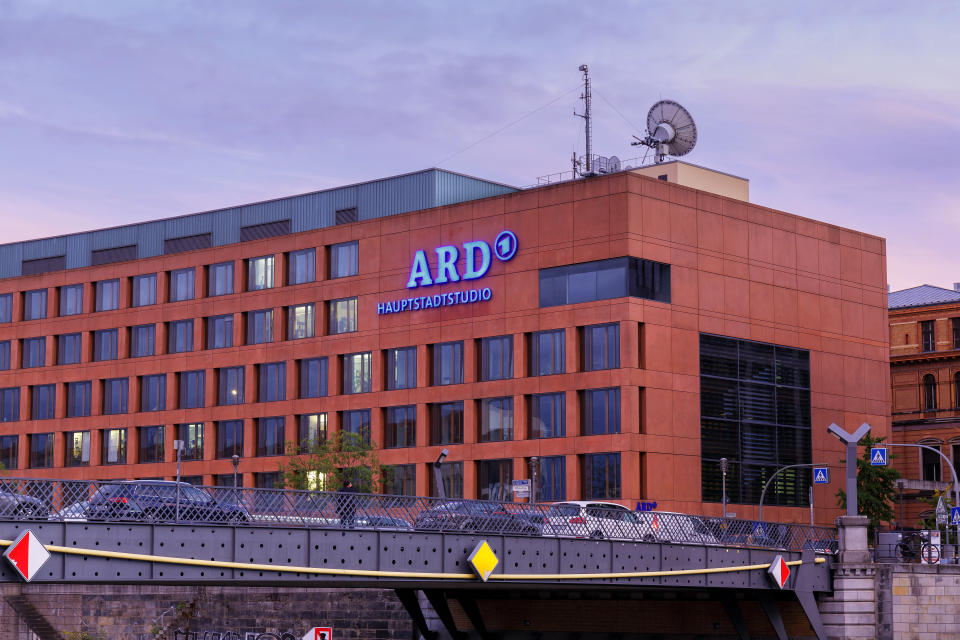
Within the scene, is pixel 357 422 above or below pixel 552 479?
above

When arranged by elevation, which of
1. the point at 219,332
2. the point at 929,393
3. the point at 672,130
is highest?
the point at 672,130

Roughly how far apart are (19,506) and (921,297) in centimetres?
10298

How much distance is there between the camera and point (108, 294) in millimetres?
111125

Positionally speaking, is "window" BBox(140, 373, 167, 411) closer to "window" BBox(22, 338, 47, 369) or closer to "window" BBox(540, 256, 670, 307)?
"window" BBox(22, 338, 47, 369)

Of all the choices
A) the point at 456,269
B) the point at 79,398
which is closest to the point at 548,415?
the point at 456,269

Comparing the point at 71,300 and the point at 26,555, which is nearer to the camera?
the point at 26,555

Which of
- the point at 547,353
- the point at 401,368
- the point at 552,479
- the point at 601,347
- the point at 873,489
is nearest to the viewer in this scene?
the point at 601,347

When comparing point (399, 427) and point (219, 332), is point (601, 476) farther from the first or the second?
point (219, 332)

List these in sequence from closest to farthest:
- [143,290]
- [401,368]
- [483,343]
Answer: [483,343], [401,368], [143,290]

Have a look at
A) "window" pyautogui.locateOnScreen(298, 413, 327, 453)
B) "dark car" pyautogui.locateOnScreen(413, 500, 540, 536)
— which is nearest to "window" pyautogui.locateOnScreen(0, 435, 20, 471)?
"window" pyautogui.locateOnScreen(298, 413, 327, 453)

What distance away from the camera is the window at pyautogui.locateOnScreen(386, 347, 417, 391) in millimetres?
93938

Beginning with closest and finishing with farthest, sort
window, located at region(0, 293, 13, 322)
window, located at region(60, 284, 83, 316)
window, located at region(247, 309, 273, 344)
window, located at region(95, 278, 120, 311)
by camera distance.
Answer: window, located at region(247, 309, 273, 344), window, located at region(95, 278, 120, 311), window, located at region(60, 284, 83, 316), window, located at region(0, 293, 13, 322)

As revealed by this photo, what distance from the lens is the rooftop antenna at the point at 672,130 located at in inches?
4232

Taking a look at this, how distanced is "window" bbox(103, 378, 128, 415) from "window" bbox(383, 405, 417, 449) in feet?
74.3
